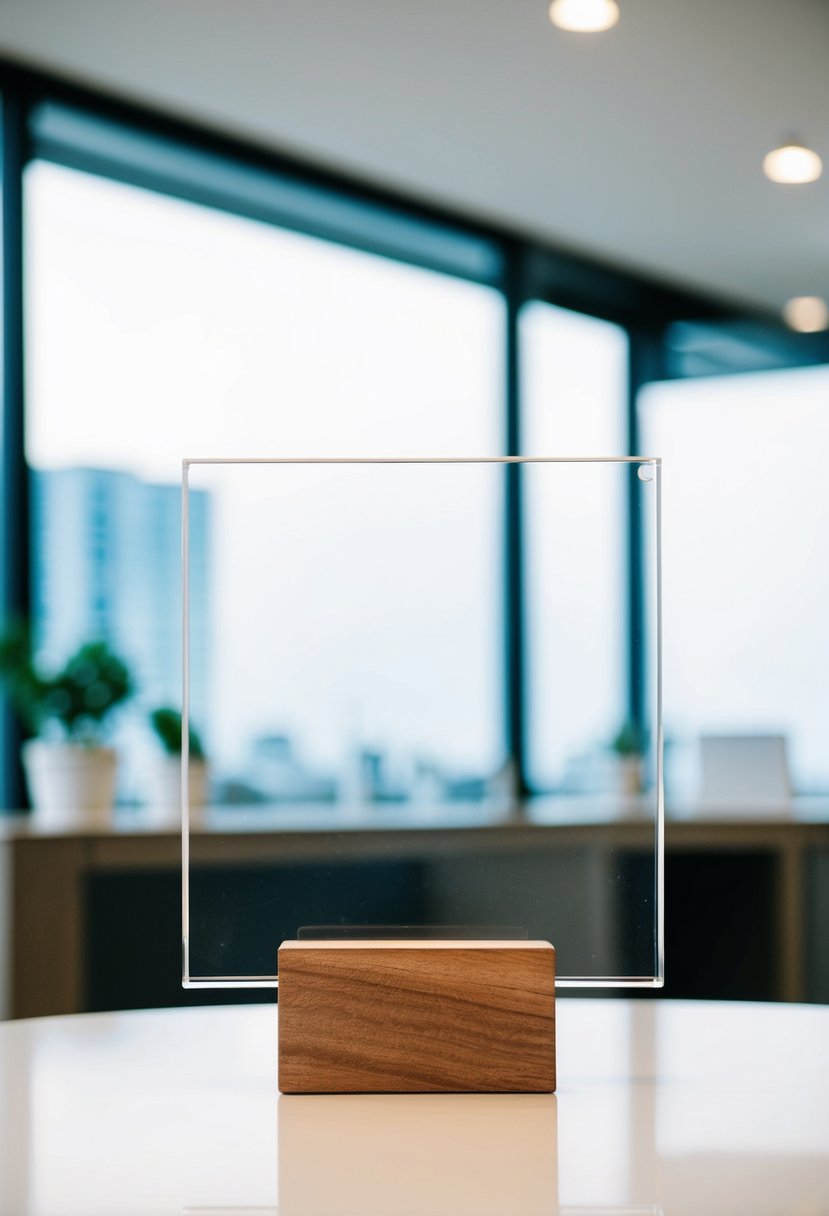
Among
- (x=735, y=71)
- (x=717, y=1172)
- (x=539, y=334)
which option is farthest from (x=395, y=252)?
(x=717, y=1172)

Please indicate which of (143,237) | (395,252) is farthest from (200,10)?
(395,252)

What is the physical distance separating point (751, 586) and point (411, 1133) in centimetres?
393

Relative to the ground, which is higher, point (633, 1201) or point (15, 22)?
point (15, 22)

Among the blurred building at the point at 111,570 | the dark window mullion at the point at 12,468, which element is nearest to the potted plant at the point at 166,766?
the blurred building at the point at 111,570

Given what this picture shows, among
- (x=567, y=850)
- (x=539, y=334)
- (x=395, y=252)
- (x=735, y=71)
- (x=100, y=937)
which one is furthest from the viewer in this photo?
(x=539, y=334)

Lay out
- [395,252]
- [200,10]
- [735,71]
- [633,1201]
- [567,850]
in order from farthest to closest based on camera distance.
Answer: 1. [395,252]
2. [735,71]
3. [200,10]
4. [567,850]
5. [633,1201]

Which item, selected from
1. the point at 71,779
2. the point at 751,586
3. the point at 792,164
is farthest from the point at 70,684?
the point at 751,586

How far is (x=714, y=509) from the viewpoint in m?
4.49

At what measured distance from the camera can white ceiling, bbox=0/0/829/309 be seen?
2.93m

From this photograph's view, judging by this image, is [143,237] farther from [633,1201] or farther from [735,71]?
[633,1201]

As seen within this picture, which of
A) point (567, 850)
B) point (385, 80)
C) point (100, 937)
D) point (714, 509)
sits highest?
point (385, 80)

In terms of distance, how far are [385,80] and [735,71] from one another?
2.66ft

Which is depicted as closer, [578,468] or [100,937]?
[578,468]

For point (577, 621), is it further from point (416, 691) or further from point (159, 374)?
point (159, 374)
